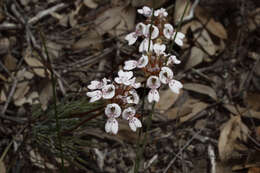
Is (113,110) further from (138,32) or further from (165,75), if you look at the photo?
(138,32)

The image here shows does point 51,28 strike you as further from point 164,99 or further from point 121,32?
point 164,99

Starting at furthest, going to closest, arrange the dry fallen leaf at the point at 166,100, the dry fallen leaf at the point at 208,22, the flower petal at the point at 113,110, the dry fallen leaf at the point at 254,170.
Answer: the dry fallen leaf at the point at 208,22, the dry fallen leaf at the point at 166,100, the dry fallen leaf at the point at 254,170, the flower petal at the point at 113,110

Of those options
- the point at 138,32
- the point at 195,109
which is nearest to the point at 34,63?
the point at 138,32

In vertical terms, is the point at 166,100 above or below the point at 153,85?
above

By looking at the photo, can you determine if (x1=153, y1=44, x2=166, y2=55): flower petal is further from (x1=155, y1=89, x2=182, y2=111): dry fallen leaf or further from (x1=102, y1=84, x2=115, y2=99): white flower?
(x1=155, y1=89, x2=182, y2=111): dry fallen leaf

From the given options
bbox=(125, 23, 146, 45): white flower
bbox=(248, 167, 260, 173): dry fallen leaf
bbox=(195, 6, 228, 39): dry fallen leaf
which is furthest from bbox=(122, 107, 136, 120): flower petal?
bbox=(195, 6, 228, 39): dry fallen leaf

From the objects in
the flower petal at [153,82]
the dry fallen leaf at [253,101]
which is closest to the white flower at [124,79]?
the flower petal at [153,82]

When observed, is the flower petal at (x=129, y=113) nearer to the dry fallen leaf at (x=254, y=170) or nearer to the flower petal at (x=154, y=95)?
the flower petal at (x=154, y=95)
